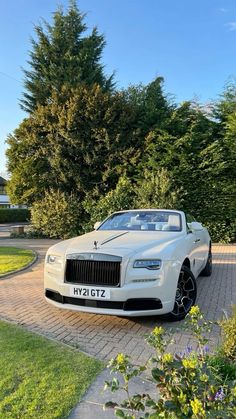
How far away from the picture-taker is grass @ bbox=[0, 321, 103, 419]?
102 inches

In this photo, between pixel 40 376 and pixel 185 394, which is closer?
pixel 185 394

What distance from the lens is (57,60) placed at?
19.4m

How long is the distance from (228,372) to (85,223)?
11197mm

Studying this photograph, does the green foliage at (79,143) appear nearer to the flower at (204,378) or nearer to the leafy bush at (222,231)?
the leafy bush at (222,231)

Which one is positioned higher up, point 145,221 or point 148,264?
point 145,221

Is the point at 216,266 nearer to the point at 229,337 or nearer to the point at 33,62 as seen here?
the point at 229,337

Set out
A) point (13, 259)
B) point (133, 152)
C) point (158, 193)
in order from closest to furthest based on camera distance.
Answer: point (13, 259) < point (158, 193) < point (133, 152)

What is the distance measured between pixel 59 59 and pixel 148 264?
59.3 ft

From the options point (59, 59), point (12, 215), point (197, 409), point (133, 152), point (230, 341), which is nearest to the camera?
point (197, 409)

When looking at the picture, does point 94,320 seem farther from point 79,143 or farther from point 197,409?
point 79,143

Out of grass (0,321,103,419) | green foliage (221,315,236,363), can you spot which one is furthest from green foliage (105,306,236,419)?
green foliage (221,315,236,363)

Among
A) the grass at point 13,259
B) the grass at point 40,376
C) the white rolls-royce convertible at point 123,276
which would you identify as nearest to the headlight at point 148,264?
the white rolls-royce convertible at point 123,276

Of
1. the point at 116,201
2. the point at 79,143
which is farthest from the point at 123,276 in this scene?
the point at 79,143

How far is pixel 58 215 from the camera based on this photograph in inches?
547
